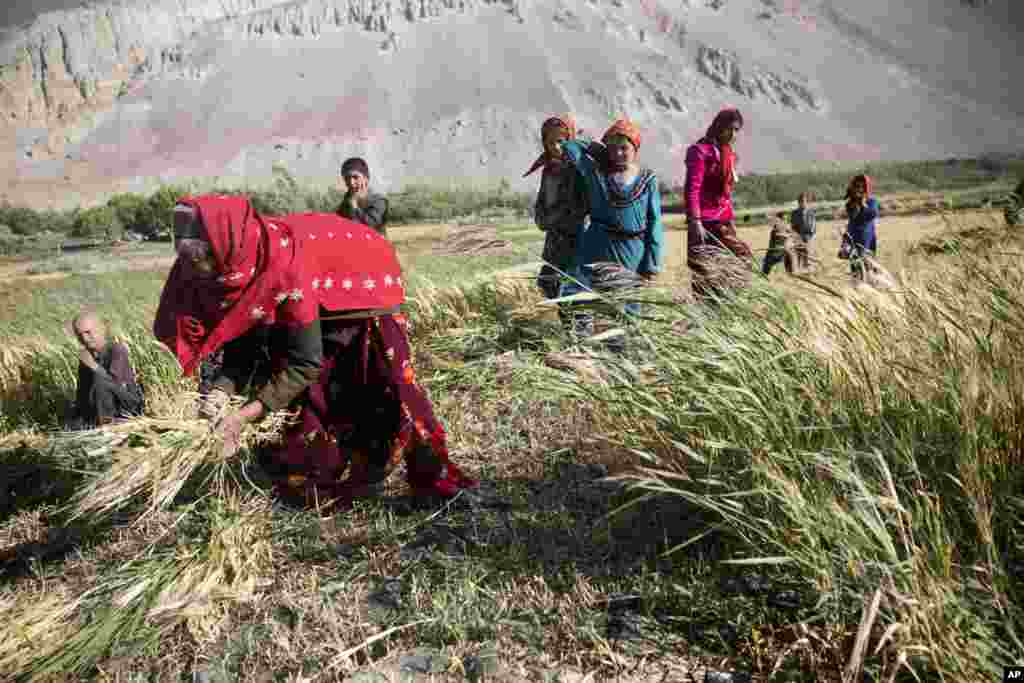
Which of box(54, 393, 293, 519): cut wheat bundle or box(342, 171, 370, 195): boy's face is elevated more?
box(342, 171, 370, 195): boy's face

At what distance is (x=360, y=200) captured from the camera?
14.2 feet

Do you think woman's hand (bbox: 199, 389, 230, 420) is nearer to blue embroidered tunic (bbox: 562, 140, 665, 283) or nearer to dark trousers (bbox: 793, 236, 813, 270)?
dark trousers (bbox: 793, 236, 813, 270)

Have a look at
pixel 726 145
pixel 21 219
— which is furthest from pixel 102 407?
pixel 21 219

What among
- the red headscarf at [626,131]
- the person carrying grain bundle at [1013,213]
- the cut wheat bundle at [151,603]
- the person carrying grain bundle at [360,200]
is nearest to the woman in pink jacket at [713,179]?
the red headscarf at [626,131]

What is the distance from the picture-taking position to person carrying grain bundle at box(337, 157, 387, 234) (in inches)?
169

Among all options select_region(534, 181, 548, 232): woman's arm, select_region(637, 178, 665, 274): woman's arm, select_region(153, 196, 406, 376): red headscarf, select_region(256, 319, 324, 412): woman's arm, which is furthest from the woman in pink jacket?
select_region(256, 319, 324, 412): woman's arm

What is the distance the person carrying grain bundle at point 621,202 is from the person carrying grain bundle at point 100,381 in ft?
8.36

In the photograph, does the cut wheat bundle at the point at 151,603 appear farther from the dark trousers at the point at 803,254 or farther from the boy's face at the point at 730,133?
the boy's face at the point at 730,133

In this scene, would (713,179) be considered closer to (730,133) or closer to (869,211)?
(730,133)

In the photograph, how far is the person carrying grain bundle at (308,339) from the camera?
1.96m

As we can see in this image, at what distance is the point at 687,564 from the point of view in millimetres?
1839

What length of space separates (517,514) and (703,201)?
2.72m

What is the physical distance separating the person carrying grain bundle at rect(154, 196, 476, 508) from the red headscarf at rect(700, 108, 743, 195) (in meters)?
2.58

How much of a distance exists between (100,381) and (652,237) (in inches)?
121
